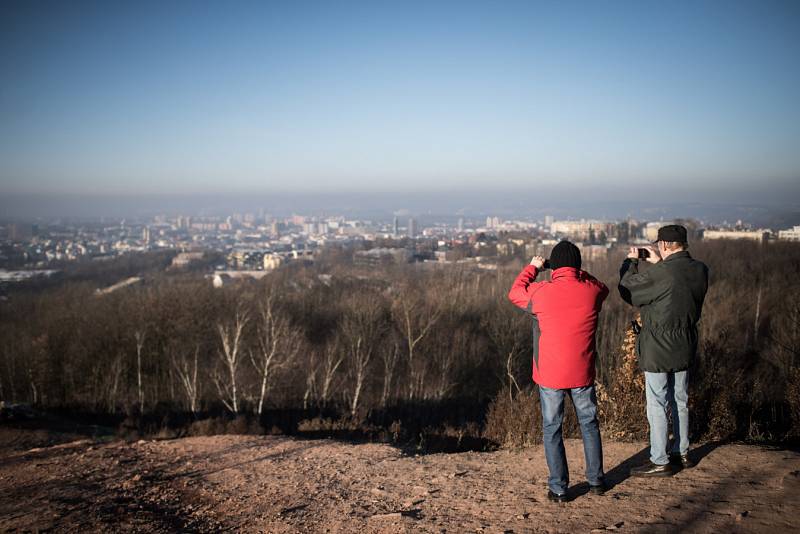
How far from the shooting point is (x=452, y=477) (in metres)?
5.21

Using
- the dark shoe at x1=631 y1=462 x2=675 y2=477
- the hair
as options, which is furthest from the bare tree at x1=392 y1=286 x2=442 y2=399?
the hair

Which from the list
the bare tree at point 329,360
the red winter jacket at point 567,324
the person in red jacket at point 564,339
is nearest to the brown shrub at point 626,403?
the person in red jacket at point 564,339

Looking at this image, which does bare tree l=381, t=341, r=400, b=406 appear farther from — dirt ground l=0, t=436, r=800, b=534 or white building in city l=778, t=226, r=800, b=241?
white building in city l=778, t=226, r=800, b=241

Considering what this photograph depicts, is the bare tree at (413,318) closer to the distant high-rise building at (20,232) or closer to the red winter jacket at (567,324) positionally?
the red winter jacket at (567,324)

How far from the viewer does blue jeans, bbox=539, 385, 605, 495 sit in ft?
13.0

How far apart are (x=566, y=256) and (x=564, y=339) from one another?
608mm

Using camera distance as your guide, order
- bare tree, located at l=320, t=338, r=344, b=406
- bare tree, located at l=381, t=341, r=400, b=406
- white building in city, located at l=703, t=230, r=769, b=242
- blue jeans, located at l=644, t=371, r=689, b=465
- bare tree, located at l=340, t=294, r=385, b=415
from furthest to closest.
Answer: white building in city, located at l=703, t=230, r=769, b=242 → bare tree, located at l=340, t=294, r=385, b=415 → bare tree, located at l=320, t=338, r=344, b=406 → bare tree, located at l=381, t=341, r=400, b=406 → blue jeans, located at l=644, t=371, r=689, b=465

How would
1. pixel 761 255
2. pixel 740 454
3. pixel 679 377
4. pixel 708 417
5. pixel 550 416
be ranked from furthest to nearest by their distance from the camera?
pixel 761 255 → pixel 708 417 → pixel 740 454 → pixel 679 377 → pixel 550 416

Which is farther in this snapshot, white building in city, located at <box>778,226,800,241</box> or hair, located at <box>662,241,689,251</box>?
white building in city, located at <box>778,226,800,241</box>

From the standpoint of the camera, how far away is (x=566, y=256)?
3867 millimetres

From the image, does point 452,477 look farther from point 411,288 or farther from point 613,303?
point 411,288

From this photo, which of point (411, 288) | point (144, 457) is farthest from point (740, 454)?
point (411, 288)

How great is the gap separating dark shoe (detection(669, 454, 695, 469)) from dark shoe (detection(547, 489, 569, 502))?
3.74ft

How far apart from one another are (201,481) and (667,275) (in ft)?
16.8
